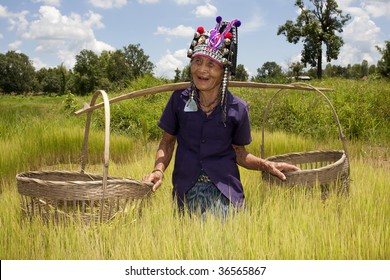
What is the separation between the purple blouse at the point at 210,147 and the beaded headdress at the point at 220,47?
75 mm

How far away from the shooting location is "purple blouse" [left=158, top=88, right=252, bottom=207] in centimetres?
223

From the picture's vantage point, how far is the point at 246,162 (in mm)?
2428

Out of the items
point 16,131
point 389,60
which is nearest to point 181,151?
point 16,131

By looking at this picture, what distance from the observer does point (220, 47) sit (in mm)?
2117

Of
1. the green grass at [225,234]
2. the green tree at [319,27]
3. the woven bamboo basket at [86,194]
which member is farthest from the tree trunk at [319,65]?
the woven bamboo basket at [86,194]

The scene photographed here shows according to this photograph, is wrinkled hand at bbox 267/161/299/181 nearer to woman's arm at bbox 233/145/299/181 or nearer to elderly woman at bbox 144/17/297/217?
woman's arm at bbox 233/145/299/181

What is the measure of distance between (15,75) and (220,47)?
6585 cm

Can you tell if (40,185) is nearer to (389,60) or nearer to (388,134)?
(388,134)

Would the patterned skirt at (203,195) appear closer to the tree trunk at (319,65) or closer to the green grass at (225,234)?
the green grass at (225,234)

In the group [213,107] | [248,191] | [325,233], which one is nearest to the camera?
[325,233]

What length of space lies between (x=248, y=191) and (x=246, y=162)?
40cm

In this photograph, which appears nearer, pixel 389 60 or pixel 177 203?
pixel 177 203

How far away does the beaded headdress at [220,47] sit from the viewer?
6.92ft

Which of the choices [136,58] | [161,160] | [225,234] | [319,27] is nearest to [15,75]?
[136,58]
